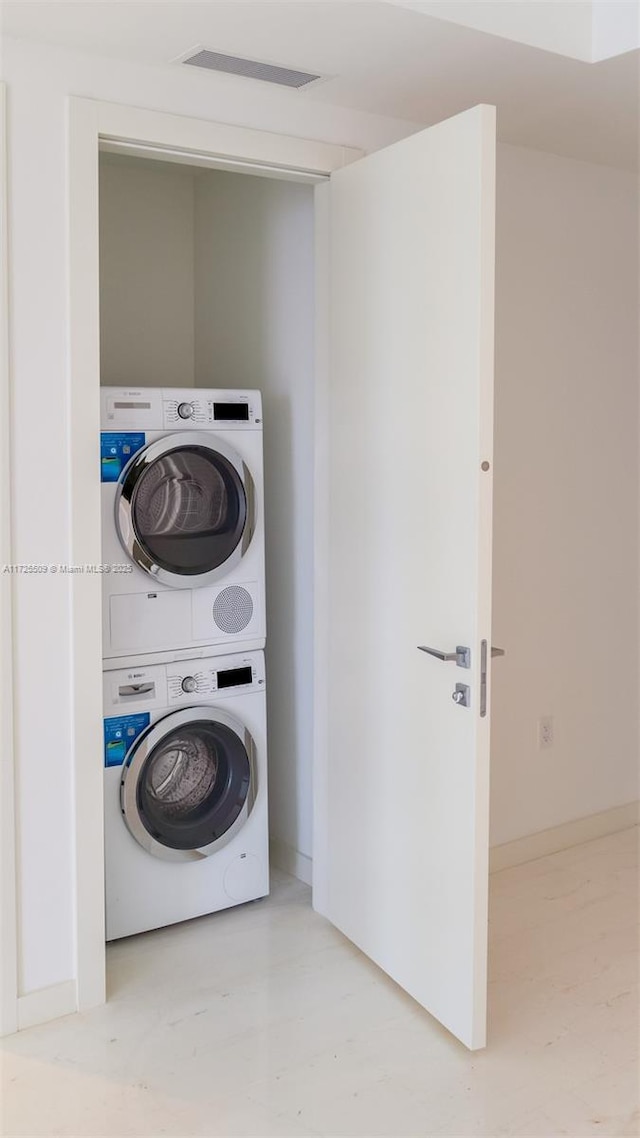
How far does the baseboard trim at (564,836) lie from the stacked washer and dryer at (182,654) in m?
0.85

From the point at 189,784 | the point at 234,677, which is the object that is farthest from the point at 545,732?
the point at 189,784

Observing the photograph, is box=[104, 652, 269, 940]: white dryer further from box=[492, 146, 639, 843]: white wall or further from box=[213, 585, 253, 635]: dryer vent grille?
box=[492, 146, 639, 843]: white wall

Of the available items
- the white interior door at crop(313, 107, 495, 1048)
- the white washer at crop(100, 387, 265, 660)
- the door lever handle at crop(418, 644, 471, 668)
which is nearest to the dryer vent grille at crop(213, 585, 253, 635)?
the white washer at crop(100, 387, 265, 660)

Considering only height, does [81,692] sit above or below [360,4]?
below

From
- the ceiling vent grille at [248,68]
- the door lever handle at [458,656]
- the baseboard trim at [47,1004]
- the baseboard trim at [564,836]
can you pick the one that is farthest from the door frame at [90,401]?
the baseboard trim at [564,836]

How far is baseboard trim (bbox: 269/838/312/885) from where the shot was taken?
3383 mm

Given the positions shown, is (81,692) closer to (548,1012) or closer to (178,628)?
(178,628)

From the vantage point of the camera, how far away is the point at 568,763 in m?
3.65

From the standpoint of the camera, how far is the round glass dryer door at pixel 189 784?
294 cm

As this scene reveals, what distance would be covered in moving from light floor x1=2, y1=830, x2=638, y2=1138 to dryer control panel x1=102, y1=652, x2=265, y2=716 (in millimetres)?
704

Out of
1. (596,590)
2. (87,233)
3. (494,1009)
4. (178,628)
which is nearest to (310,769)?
(178,628)

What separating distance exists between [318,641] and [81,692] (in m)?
0.79

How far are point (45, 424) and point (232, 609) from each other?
2.82ft

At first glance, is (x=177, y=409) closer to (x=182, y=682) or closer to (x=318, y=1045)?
(x=182, y=682)
